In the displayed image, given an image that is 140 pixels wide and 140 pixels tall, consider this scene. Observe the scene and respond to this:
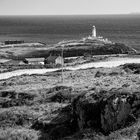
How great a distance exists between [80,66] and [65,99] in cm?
1628

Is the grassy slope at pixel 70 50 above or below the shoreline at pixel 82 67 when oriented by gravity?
below

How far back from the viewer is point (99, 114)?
1558cm

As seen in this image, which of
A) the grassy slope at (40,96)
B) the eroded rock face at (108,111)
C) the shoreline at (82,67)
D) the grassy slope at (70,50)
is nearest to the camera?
the eroded rock face at (108,111)

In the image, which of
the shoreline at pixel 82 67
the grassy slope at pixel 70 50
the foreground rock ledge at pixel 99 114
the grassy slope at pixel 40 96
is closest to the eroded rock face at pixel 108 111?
the foreground rock ledge at pixel 99 114

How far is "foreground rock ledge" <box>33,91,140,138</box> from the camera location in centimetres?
1470

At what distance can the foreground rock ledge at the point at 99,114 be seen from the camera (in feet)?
48.2

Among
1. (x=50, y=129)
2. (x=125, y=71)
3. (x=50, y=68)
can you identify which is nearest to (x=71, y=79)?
(x=125, y=71)

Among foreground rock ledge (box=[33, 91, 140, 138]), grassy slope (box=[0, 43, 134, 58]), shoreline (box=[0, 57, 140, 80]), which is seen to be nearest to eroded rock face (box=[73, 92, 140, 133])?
foreground rock ledge (box=[33, 91, 140, 138])

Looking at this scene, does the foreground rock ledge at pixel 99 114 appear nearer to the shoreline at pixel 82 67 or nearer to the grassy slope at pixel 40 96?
the grassy slope at pixel 40 96

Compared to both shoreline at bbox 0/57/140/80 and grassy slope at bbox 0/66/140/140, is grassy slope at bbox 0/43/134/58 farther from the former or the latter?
grassy slope at bbox 0/66/140/140

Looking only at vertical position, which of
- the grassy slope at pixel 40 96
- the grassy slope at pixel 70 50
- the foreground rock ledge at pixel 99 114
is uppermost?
the foreground rock ledge at pixel 99 114

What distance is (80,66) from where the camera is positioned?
36.8 metres

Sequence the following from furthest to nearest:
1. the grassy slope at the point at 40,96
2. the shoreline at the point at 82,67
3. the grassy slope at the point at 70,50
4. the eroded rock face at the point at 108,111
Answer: the grassy slope at the point at 70,50, the shoreline at the point at 82,67, the grassy slope at the point at 40,96, the eroded rock face at the point at 108,111

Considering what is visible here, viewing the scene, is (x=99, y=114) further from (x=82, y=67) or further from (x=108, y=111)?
(x=82, y=67)
